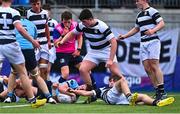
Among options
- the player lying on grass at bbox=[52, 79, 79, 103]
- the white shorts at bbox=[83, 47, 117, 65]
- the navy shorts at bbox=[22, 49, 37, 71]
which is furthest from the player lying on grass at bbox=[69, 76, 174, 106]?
the navy shorts at bbox=[22, 49, 37, 71]

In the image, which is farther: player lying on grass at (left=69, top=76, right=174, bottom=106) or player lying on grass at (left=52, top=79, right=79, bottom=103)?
player lying on grass at (left=52, top=79, right=79, bottom=103)

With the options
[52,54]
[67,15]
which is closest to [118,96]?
[67,15]

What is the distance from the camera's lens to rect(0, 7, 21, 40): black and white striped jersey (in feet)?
40.8

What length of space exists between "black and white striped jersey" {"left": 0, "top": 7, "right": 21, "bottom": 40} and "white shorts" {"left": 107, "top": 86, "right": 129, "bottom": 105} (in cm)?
218

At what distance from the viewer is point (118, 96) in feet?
44.0

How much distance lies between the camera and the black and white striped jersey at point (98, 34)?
536 inches

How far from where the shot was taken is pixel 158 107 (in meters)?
12.4

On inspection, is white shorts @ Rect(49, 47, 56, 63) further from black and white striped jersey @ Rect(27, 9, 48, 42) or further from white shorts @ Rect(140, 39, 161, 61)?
white shorts @ Rect(140, 39, 161, 61)

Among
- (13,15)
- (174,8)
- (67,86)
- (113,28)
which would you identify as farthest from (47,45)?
(174,8)

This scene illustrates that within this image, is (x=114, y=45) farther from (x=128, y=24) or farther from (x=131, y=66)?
(x=128, y=24)

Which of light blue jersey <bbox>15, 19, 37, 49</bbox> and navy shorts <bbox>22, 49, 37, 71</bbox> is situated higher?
light blue jersey <bbox>15, 19, 37, 49</bbox>

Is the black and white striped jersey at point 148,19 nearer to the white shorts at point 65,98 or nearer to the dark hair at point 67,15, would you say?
the white shorts at point 65,98

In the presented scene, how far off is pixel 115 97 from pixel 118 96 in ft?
0.21

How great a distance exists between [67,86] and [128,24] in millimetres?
8443
